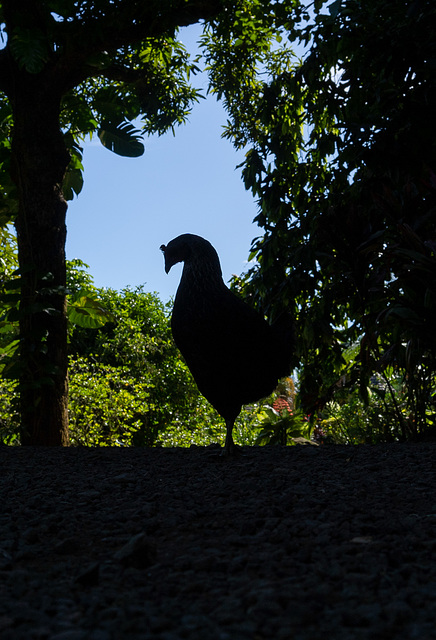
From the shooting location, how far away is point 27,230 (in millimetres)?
5203

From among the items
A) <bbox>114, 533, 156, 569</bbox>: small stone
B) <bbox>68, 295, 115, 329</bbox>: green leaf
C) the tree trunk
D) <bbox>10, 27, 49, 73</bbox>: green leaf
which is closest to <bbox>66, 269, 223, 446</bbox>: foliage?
<bbox>68, 295, 115, 329</bbox>: green leaf

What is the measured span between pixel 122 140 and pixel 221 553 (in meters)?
6.06

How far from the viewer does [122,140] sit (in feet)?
22.9

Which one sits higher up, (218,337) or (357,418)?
(357,418)

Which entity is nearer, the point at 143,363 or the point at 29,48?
the point at 29,48

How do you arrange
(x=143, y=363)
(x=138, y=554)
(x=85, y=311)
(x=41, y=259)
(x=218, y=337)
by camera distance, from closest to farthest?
(x=138, y=554) < (x=218, y=337) < (x=41, y=259) < (x=85, y=311) < (x=143, y=363)

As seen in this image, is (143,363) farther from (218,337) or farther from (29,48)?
(218,337)

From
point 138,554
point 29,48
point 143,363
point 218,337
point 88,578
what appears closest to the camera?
point 88,578

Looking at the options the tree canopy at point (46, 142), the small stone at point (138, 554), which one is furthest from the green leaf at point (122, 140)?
the small stone at point (138, 554)

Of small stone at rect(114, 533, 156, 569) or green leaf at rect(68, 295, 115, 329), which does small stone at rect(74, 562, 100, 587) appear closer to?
small stone at rect(114, 533, 156, 569)

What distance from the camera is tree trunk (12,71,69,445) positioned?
4.98m

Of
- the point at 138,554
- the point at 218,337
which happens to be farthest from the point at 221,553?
the point at 218,337

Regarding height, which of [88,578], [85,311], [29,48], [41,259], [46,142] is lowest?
[88,578]

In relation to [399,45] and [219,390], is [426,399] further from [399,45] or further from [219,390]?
[399,45]
